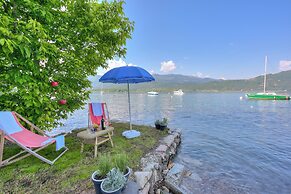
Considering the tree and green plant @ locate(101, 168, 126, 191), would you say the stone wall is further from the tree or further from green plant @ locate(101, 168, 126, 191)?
the tree

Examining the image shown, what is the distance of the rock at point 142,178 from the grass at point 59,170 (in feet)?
1.67

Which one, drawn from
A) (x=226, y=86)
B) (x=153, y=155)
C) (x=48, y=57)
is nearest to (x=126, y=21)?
(x=48, y=57)

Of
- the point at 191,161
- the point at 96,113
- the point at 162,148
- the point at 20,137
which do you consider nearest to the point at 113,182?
the point at 20,137

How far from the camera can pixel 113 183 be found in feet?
8.70

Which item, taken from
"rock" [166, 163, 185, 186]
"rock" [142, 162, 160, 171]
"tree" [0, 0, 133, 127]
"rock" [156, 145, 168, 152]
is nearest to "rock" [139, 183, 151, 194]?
"rock" [142, 162, 160, 171]

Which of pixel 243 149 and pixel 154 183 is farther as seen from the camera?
pixel 243 149

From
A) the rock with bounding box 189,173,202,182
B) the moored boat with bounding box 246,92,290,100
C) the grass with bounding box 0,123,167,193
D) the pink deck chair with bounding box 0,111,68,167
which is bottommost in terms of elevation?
the moored boat with bounding box 246,92,290,100

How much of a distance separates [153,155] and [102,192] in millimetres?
2656

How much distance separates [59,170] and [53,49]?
3.05 metres

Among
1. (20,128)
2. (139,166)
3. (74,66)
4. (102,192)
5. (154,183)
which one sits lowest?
(154,183)

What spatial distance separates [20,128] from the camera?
4.47 metres

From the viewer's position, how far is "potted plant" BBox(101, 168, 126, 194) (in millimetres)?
2613

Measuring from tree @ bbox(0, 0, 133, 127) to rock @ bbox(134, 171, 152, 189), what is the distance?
10.1ft

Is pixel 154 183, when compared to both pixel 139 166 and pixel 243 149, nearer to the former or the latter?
pixel 139 166
